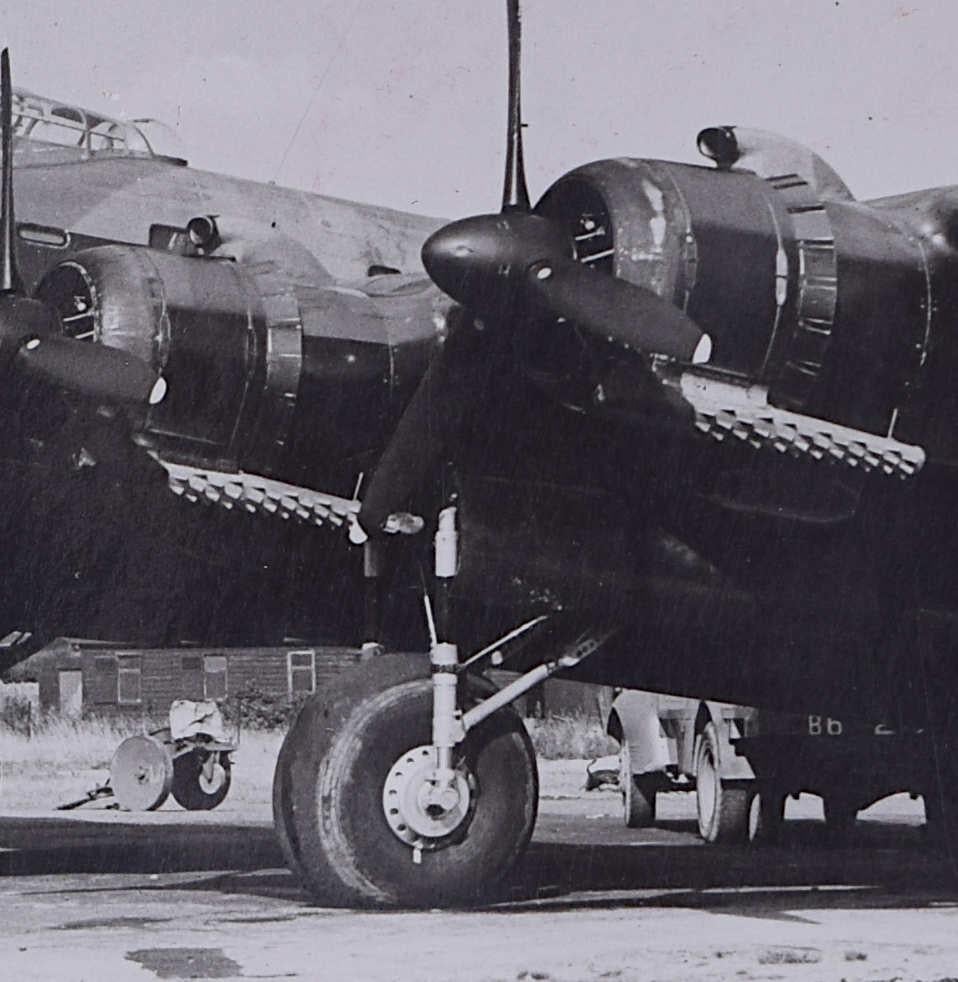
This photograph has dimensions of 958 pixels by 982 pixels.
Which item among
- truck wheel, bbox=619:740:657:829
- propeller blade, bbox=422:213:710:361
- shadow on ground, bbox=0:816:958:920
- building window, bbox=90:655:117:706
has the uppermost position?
propeller blade, bbox=422:213:710:361

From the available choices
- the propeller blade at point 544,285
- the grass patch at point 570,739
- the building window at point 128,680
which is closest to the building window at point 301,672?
the building window at point 128,680

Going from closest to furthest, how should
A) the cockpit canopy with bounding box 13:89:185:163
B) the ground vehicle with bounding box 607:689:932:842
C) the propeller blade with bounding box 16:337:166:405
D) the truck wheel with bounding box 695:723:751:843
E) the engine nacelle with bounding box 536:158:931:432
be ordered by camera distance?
the engine nacelle with bounding box 536:158:931:432, the propeller blade with bounding box 16:337:166:405, the ground vehicle with bounding box 607:689:932:842, the cockpit canopy with bounding box 13:89:185:163, the truck wheel with bounding box 695:723:751:843

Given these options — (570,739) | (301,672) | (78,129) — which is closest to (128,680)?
(301,672)

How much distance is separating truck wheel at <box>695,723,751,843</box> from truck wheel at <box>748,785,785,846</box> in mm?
171

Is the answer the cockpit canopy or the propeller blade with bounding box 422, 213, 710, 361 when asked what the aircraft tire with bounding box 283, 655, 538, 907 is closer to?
the propeller blade with bounding box 422, 213, 710, 361

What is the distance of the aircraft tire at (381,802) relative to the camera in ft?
32.7

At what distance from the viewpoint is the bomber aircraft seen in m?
9.31

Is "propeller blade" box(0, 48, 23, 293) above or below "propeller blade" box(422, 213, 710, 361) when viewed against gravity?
above

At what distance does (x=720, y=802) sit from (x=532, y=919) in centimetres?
813

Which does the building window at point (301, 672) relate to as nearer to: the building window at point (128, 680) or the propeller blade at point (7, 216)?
the building window at point (128, 680)

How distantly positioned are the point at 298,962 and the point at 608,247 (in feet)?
12.8

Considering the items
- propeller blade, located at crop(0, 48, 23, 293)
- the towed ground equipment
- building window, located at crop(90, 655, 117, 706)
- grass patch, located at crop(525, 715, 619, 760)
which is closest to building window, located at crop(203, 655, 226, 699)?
building window, located at crop(90, 655, 117, 706)

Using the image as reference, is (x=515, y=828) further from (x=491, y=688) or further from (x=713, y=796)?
(x=713, y=796)

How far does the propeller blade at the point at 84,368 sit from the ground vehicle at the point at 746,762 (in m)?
4.96
